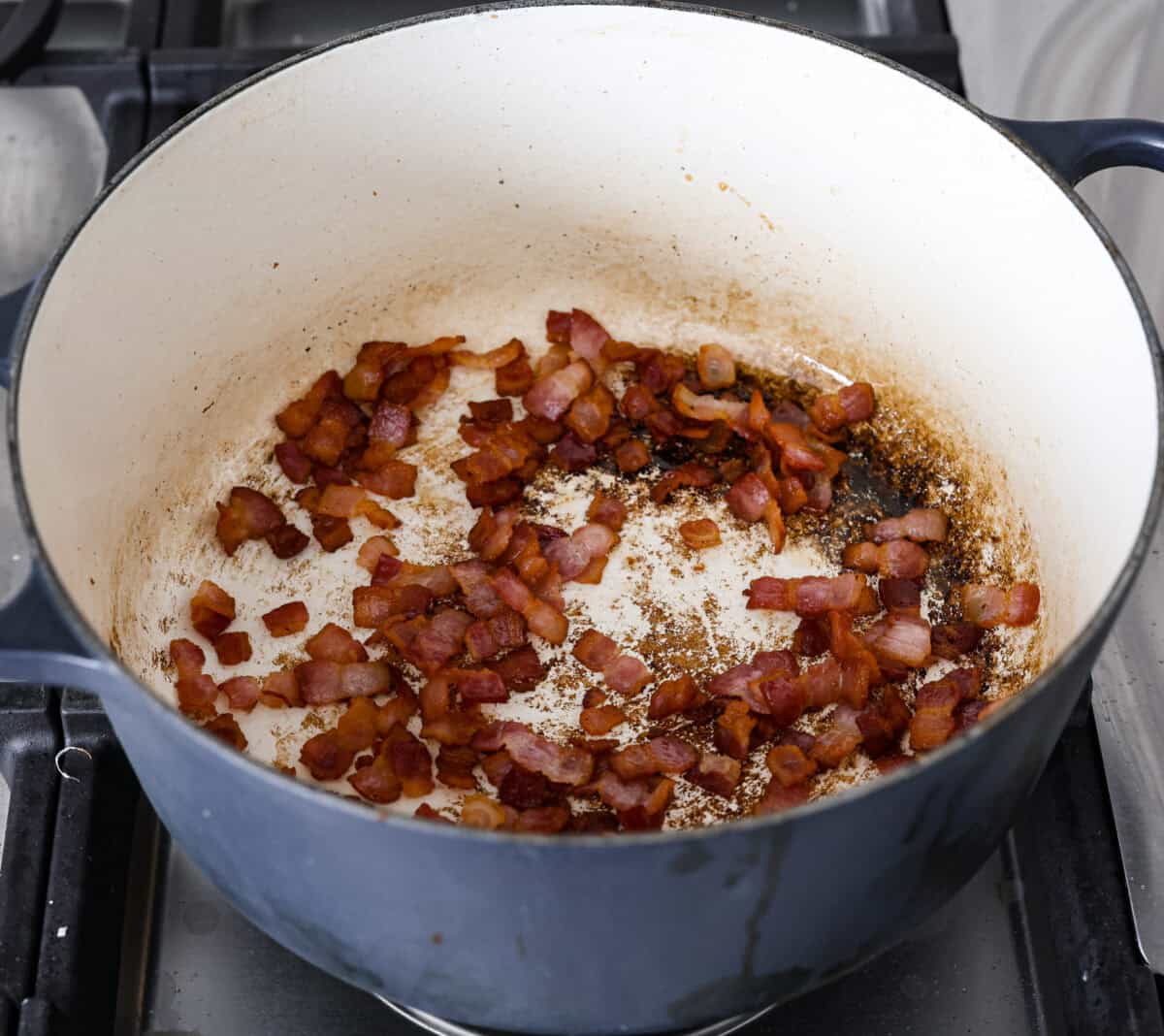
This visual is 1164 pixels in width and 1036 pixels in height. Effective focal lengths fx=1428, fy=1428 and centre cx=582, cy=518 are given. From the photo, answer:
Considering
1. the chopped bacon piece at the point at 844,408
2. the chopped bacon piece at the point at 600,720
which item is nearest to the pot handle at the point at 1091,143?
the chopped bacon piece at the point at 844,408

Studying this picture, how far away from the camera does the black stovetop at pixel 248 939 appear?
37.4 inches

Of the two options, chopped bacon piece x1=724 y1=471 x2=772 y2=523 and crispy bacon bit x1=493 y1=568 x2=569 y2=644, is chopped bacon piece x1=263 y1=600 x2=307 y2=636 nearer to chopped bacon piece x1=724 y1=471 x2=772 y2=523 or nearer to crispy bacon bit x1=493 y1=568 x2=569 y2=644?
crispy bacon bit x1=493 y1=568 x2=569 y2=644

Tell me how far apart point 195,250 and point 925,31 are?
752 mm

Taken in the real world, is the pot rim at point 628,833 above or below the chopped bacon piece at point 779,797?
above

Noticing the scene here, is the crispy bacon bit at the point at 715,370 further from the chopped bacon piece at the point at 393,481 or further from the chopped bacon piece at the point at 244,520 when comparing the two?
the chopped bacon piece at the point at 244,520

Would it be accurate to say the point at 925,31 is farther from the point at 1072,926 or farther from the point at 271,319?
the point at 1072,926

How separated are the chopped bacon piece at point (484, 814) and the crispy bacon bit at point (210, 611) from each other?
268 millimetres

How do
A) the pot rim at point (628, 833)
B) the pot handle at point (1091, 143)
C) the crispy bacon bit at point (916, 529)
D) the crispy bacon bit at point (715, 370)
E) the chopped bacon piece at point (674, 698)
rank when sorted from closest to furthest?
the pot rim at point (628, 833) < the pot handle at point (1091, 143) < the chopped bacon piece at point (674, 698) < the crispy bacon bit at point (916, 529) < the crispy bacon bit at point (715, 370)

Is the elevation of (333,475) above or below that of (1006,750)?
below

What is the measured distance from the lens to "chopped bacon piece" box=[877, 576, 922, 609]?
112 centimetres

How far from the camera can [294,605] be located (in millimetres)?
1123

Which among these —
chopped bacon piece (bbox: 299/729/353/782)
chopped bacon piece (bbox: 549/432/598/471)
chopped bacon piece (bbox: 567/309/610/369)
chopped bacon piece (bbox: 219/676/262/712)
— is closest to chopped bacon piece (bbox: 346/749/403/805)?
chopped bacon piece (bbox: 299/729/353/782)

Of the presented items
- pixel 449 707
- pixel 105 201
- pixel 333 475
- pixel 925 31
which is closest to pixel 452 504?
pixel 333 475

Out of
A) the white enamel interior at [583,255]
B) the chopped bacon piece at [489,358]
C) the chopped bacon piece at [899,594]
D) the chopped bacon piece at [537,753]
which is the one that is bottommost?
the chopped bacon piece at [537,753]
